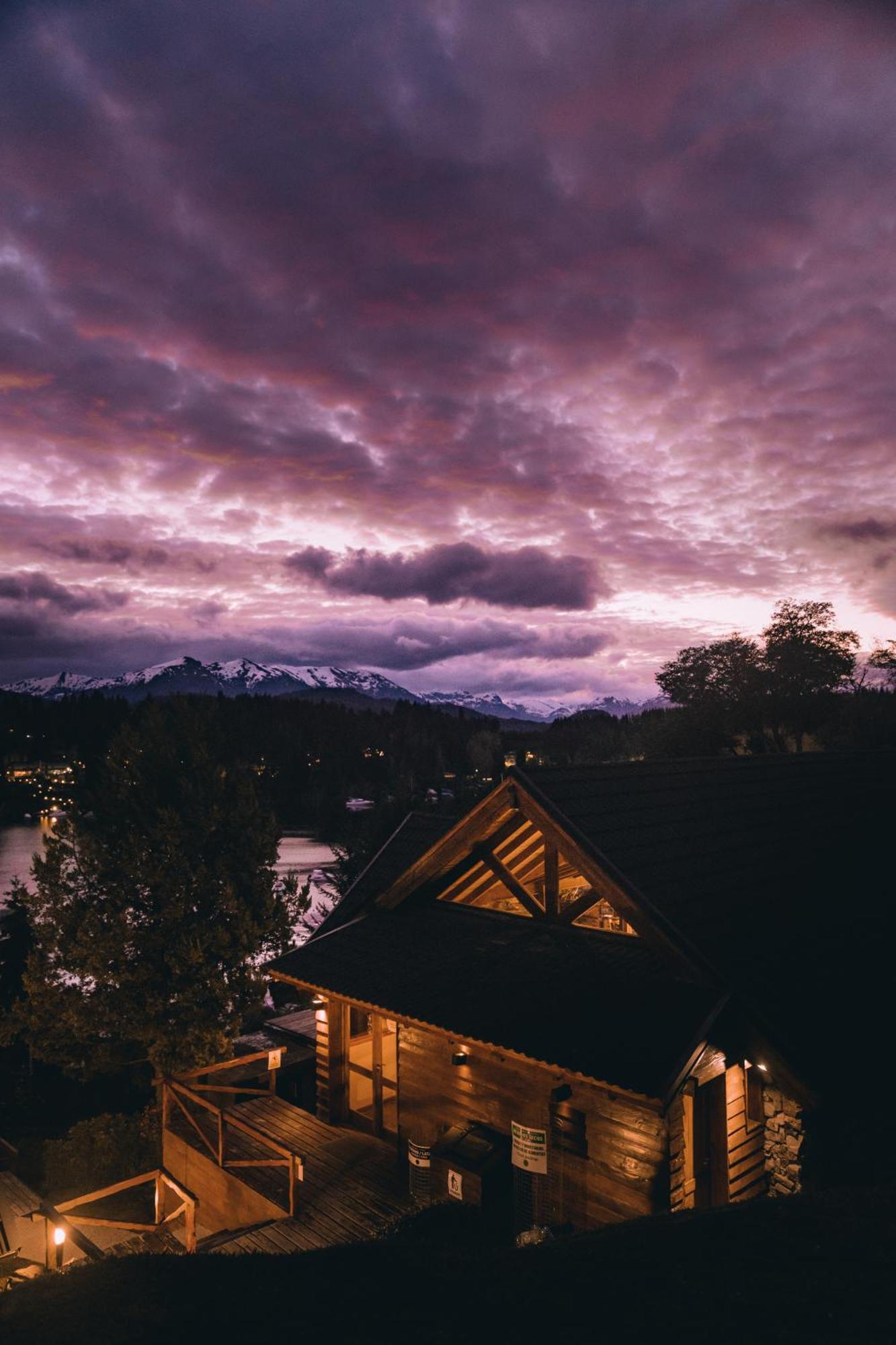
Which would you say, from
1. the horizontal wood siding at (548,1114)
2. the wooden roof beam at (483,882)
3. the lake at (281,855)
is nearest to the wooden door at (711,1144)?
the horizontal wood siding at (548,1114)

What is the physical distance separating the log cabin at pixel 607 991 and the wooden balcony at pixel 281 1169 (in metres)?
0.59

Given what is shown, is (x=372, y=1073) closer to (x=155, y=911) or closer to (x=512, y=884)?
(x=512, y=884)

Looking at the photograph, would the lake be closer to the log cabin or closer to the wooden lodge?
the wooden lodge

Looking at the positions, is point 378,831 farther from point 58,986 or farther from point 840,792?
point 840,792

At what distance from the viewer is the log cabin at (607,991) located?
841 centimetres

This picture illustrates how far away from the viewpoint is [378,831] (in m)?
34.2

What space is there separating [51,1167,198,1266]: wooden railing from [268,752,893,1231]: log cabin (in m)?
2.61

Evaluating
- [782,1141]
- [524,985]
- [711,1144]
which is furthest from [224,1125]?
[782,1141]

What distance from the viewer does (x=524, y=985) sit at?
9898 millimetres

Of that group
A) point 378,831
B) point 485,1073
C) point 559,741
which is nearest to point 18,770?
point 559,741

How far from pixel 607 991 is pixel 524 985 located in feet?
3.88

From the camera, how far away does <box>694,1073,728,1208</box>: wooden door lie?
8969mm

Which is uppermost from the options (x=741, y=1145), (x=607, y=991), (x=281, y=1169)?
(x=607, y=991)

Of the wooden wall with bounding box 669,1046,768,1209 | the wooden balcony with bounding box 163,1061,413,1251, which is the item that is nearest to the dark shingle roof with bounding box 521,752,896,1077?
the wooden wall with bounding box 669,1046,768,1209
